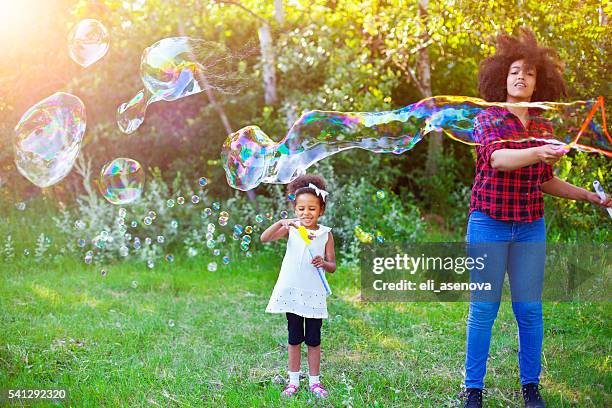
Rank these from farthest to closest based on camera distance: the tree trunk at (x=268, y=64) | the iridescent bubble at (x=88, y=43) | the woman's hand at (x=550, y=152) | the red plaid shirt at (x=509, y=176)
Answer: the tree trunk at (x=268, y=64)
the iridescent bubble at (x=88, y=43)
the red plaid shirt at (x=509, y=176)
the woman's hand at (x=550, y=152)

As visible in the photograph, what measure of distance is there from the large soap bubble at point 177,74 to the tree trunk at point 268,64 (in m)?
2.76

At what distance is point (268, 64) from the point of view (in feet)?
23.5

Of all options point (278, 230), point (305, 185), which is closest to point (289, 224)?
point (278, 230)

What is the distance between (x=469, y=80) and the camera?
7.35 metres

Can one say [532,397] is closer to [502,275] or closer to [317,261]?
[502,275]

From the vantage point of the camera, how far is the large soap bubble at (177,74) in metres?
4.16

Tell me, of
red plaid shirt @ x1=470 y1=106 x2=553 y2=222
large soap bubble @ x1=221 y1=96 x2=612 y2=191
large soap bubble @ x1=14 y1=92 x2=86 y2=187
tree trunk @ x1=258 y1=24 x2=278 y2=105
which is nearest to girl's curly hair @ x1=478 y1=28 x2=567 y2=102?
red plaid shirt @ x1=470 y1=106 x2=553 y2=222

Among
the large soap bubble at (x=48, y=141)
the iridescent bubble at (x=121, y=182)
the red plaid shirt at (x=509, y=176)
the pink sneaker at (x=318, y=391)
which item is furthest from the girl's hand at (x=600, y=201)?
the large soap bubble at (x=48, y=141)

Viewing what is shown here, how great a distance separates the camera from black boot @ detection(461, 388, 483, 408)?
10.4ft

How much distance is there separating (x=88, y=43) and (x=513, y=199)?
2.90m

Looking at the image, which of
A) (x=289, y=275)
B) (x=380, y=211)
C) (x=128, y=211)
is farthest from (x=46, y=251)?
(x=289, y=275)

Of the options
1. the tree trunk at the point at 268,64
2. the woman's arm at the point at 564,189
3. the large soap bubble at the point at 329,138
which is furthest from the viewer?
the tree trunk at the point at 268,64

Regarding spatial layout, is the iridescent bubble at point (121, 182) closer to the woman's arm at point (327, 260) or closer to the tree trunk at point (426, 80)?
the woman's arm at point (327, 260)

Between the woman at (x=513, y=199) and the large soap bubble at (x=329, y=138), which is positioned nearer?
the woman at (x=513, y=199)
